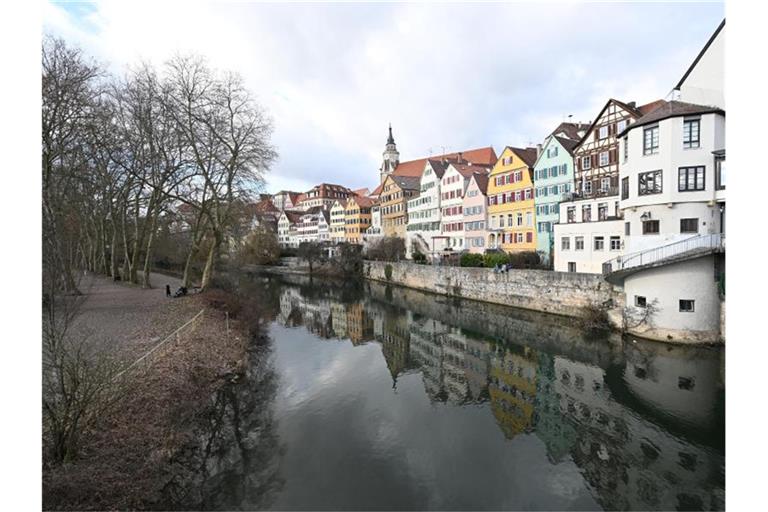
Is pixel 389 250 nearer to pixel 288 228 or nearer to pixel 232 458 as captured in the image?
pixel 232 458

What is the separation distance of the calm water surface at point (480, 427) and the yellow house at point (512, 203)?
46.5 feet

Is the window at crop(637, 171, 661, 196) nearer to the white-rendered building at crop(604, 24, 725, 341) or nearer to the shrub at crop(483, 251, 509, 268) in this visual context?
the white-rendered building at crop(604, 24, 725, 341)

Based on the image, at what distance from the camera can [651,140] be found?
57.6 feet

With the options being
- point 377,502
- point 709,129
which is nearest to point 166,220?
point 377,502

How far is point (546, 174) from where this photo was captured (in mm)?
31016

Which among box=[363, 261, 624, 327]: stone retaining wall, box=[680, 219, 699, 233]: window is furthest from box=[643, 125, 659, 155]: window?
box=[363, 261, 624, 327]: stone retaining wall

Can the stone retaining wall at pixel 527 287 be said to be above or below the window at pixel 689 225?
below

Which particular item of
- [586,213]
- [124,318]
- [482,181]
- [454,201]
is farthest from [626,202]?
[454,201]

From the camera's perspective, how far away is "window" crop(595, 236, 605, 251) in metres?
22.5

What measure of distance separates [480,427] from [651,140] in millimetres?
14421

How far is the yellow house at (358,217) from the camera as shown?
210 ft

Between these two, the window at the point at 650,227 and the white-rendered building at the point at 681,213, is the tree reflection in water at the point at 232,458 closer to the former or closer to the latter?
the white-rendered building at the point at 681,213

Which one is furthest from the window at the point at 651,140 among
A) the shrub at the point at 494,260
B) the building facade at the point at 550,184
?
the shrub at the point at 494,260
